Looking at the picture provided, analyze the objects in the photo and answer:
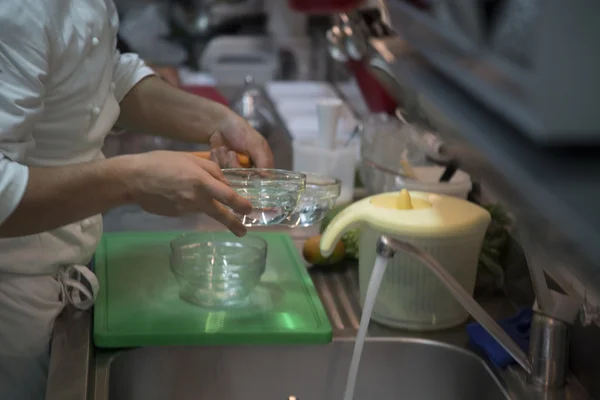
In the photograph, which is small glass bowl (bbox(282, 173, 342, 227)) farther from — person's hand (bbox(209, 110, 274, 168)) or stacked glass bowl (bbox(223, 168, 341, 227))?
person's hand (bbox(209, 110, 274, 168))

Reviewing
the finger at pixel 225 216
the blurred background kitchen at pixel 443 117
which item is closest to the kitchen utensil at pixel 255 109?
the blurred background kitchen at pixel 443 117

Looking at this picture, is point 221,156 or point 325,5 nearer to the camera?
point 221,156

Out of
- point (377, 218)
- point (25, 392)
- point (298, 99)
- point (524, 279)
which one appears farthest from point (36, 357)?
point (298, 99)

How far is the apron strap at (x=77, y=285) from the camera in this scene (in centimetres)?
119

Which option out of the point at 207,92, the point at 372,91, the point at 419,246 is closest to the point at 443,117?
the point at 419,246

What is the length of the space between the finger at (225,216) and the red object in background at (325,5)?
1.46 m

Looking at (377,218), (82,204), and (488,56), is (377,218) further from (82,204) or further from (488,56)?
(488,56)

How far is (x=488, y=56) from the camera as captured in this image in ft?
1.64

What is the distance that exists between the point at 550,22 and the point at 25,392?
Result: 3.25 ft

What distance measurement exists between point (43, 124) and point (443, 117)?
65 centimetres

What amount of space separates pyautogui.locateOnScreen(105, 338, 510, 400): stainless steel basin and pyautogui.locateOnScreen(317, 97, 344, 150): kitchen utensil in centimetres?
57

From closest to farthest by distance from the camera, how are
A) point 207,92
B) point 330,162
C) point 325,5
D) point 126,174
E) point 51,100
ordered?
point 126,174 < point 51,100 < point 330,162 < point 325,5 < point 207,92

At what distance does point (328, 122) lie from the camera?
1.67m

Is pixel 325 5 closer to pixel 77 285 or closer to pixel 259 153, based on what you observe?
pixel 259 153
